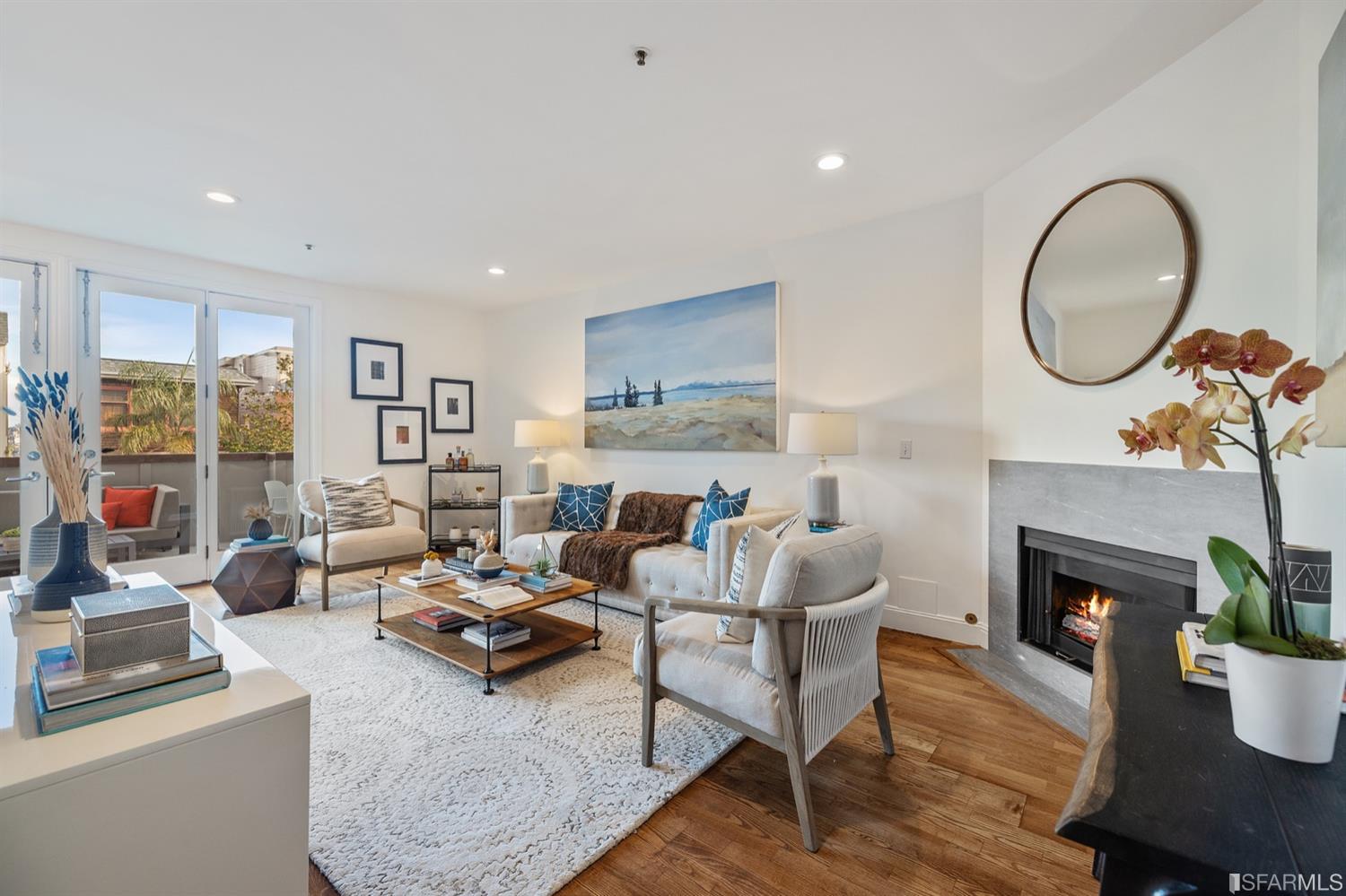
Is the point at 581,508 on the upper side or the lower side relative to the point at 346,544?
upper

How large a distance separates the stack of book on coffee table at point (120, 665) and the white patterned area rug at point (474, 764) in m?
0.86

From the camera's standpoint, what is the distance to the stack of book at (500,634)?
279 cm

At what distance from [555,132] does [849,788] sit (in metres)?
2.90

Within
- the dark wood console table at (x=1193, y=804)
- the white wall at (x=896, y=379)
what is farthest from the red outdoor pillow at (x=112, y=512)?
the dark wood console table at (x=1193, y=804)

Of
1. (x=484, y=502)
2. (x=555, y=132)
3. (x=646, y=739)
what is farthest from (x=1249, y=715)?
(x=484, y=502)

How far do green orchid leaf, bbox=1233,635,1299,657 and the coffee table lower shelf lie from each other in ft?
8.13

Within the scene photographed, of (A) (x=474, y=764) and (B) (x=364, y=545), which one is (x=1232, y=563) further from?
(B) (x=364, y=545)

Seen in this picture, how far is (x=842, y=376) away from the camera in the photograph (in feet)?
12.1

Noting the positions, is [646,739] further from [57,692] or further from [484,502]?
[484,502]

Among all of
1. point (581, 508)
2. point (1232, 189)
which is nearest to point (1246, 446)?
A: point (1232, 189)

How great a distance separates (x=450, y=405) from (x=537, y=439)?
155 cm

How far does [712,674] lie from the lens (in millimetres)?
1851

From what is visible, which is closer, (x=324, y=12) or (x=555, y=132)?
(x=324, y=12)

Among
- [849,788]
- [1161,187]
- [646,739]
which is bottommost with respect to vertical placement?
[849,788]
